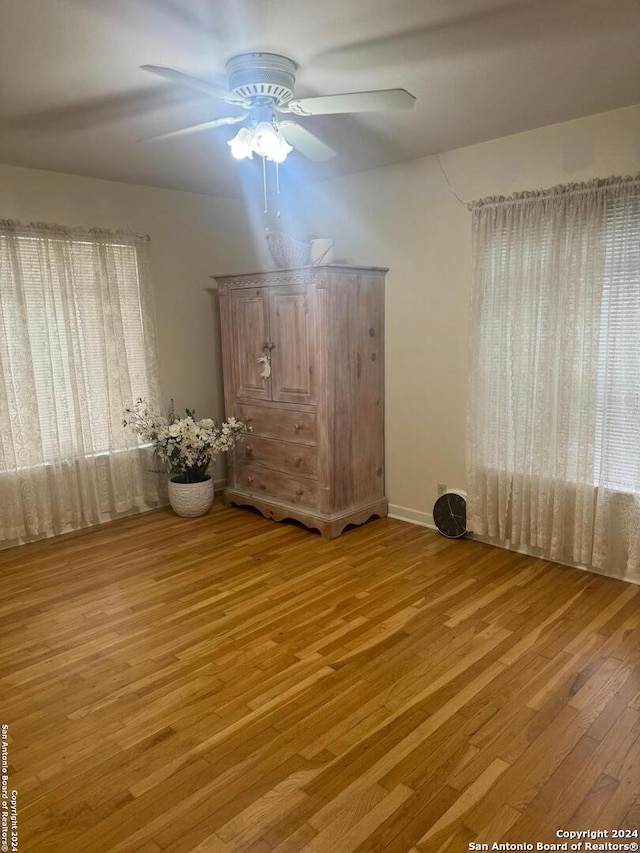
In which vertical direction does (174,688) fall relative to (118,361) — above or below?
below

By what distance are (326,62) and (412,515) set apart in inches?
115

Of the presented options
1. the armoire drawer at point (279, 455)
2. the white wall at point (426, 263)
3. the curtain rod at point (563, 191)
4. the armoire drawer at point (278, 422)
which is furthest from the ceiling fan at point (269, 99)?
the armoire drawer at point (279, 455)

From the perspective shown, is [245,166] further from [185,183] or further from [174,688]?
[174,688]

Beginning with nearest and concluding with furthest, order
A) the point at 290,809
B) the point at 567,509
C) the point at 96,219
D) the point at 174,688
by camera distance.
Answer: the point at 290,809, the point at 174,688, the point at 567,509, the point at 96,219

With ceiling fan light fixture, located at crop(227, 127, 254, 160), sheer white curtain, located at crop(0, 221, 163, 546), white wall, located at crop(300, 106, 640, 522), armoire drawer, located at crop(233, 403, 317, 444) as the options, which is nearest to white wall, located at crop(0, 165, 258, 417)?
sheer white curtain, located at crop(0, 221, 163, 546)

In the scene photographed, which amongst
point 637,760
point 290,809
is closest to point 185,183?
point 290,809

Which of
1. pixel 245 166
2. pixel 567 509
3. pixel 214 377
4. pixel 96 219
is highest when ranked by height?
pixel 245 166

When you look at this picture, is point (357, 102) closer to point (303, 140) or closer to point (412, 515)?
point (303, 140)

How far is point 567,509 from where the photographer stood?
3408 millimetres

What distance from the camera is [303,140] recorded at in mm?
2771

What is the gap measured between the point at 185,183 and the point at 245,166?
68 centimetres

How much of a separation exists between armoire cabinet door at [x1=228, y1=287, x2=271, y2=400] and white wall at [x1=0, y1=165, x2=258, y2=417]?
1.81ft

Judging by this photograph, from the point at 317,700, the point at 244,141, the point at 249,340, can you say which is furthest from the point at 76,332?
the point at 317,700

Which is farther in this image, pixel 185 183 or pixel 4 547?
pixel 185 183
